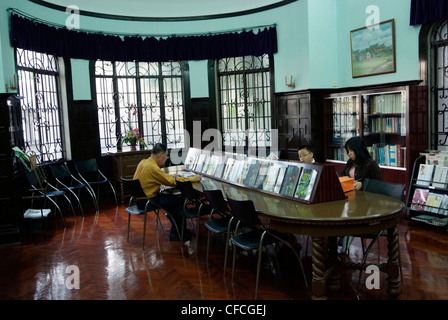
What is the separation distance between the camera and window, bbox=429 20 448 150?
19.2 feet

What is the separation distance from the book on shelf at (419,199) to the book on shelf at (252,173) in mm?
2614

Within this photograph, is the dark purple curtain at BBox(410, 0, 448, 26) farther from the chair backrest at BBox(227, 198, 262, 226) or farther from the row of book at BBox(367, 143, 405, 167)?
the chair backrest at BBox(227, 198, 262, 226)

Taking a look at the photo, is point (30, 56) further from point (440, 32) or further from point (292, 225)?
point (440, 32)

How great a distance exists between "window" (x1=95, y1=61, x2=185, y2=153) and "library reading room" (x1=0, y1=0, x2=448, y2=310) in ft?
0.11

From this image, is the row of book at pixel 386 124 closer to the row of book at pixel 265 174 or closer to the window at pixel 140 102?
the row of book at pixel 265 174

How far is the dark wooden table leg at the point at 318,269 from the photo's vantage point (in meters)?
3.26

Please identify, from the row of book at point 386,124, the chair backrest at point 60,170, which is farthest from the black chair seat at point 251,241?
the chair backrest at point 60,170

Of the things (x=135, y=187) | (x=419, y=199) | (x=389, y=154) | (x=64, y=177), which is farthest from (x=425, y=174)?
(x=64, y=177)

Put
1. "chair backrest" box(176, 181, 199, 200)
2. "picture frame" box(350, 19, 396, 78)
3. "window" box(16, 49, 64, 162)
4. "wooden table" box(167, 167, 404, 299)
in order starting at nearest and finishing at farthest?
"wooden table" box(167, 167, 404, 299) < "chair backrest" box(176, 181, 199, 200) < "picture frame" box(350, 19, 396, 78) < "window" box(16, 49, 64, 162)

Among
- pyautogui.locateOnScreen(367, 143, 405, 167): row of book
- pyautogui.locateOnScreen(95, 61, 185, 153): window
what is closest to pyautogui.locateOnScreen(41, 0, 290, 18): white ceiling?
pyautogui.locateOnScreen(95, 61, 185, 153): window

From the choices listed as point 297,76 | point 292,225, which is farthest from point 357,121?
point 292,225

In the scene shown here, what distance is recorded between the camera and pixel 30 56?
6941mm

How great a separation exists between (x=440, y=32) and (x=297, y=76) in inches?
102

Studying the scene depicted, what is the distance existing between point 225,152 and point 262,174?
1363 mm
